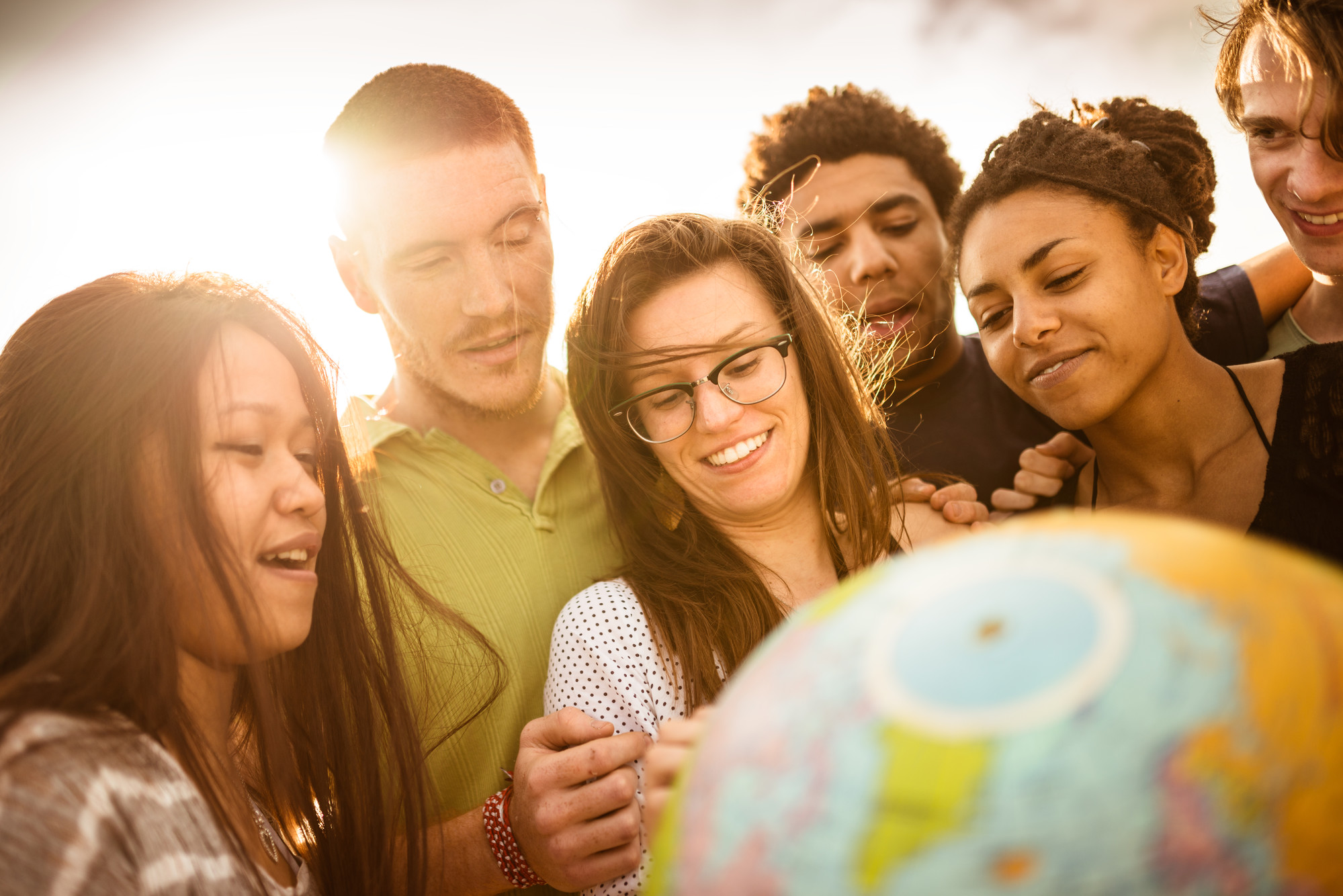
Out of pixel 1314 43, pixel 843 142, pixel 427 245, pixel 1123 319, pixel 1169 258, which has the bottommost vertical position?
pixel 1123 319


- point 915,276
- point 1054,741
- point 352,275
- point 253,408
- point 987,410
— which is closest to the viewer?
point 1054,741

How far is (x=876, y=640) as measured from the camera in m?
1.00

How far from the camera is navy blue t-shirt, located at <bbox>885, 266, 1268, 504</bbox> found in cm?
348

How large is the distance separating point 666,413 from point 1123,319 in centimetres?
145

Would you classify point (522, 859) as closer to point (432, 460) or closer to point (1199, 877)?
point (432, 460)

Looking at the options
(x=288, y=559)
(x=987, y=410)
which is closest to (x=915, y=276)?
(x=987, y=410)

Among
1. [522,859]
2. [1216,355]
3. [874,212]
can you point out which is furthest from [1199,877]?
[874,212]

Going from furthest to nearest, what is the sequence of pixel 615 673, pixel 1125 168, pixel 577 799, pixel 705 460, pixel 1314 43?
pixel 1125 168, pixel 1314 43, pixel 705 460, pixel 615 673, pixel 577 799

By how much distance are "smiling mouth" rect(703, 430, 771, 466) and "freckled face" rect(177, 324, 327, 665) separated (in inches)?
40.3

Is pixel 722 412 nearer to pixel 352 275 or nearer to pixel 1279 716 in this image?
pixel 1279 716

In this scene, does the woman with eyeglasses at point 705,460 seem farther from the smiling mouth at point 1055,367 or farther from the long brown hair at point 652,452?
the smiling mouth at point 1055,367

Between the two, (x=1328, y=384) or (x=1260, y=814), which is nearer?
(x=1260, y=814)

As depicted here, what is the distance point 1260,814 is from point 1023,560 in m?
0.32

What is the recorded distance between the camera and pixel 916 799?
0.88 metres
